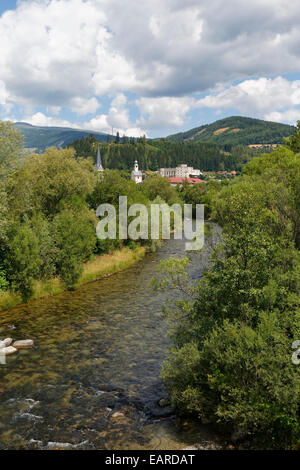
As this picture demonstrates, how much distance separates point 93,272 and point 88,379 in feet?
72.3

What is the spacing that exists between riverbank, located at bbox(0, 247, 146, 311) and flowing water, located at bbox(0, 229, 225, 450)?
106 cm

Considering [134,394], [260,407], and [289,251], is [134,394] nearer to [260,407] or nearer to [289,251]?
[260,407]

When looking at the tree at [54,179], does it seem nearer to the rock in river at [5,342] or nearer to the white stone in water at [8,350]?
the rock in river at [5,342]

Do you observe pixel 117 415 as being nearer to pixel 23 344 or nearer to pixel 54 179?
pixel 23 344

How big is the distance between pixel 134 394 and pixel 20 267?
1736cm

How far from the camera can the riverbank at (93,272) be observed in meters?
30.2

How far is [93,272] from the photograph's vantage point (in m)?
40.2

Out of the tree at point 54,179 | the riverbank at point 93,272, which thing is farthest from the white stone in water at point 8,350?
the tree at point 54,179

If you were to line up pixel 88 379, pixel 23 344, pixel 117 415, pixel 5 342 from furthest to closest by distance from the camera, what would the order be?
pixel 23 344 < pixel 5 342 < pixel 88 379 < pixel 117 415

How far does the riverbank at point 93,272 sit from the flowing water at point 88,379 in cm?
106

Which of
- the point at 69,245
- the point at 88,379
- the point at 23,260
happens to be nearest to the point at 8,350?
the point at 88,379

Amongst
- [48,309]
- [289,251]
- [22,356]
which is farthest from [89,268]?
[289,251]

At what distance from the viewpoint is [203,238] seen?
59.1 ft

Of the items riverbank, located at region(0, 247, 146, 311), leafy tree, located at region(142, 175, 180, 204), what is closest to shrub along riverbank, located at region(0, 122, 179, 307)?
riverbank, located at region(0, 247, 146, 311)
